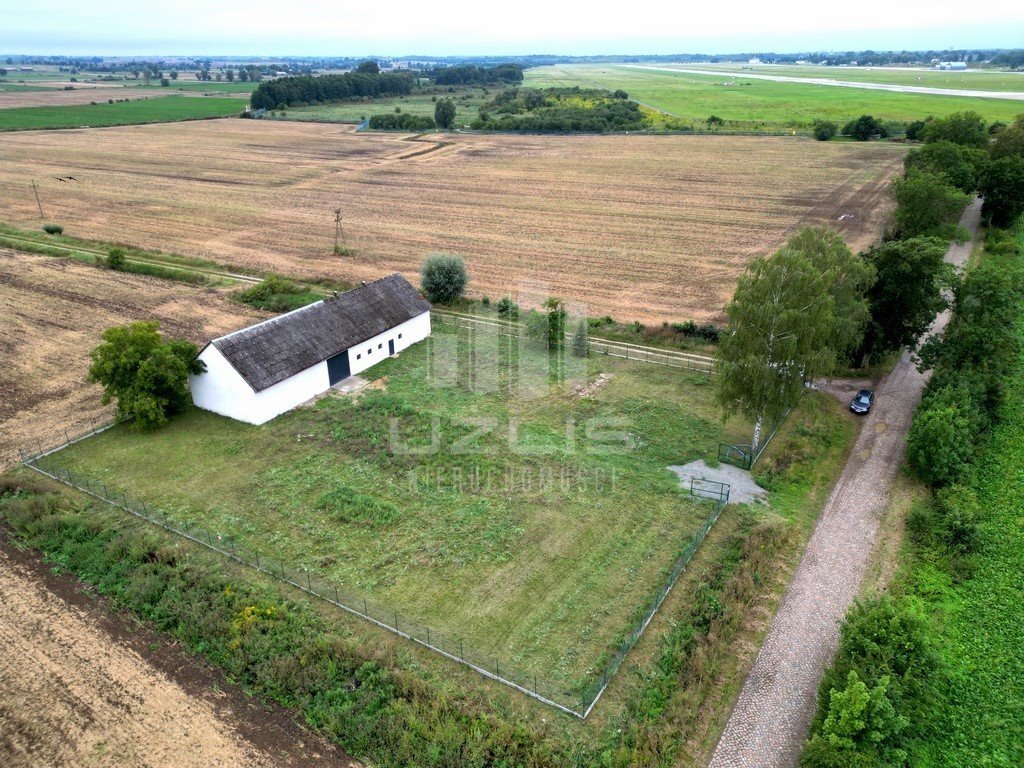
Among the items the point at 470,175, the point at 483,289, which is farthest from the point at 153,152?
the point at 483,289

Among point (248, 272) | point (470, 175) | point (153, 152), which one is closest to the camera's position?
point (248, 272)

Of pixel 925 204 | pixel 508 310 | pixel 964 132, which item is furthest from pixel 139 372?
pixel 964 132

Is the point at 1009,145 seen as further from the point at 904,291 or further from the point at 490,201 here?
the point at 490,201

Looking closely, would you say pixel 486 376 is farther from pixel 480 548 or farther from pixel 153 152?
pixel 153 152

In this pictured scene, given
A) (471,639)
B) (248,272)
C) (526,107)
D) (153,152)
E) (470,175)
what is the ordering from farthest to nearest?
1. (526,107)
2. (153,152)
3. (470,175)
4. (248,272)
5. (471,639)

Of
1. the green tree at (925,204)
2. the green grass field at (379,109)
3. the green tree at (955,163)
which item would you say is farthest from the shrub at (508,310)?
the green grass field at (379,109)
